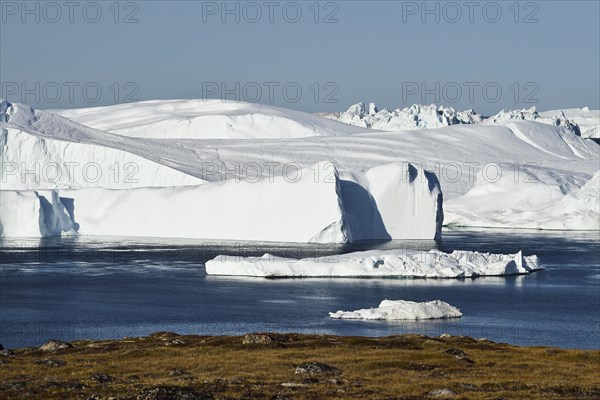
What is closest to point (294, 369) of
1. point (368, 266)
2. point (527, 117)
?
point (368, 266)

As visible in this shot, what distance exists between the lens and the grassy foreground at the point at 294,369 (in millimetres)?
23500

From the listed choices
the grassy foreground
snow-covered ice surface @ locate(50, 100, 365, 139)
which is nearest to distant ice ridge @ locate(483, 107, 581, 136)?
snow-covered ice surface @ locate(50, 100, 365, 139)

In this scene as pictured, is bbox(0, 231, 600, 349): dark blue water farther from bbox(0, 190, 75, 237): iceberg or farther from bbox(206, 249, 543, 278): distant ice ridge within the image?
bbox(0, 190, 75, 237): iceberg

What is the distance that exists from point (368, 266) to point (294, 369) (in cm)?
3132

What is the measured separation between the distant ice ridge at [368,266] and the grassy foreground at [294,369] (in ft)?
74.8

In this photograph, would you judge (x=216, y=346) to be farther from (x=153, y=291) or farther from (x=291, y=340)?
(x=153, y=291)

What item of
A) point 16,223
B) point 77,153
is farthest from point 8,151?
point 16,223

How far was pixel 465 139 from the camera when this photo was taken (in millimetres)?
141250

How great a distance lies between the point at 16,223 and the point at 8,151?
1566cm

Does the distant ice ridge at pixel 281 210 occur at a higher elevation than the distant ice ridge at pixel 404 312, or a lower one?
higher

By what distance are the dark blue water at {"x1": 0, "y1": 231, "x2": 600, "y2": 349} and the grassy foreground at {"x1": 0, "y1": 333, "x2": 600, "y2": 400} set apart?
22.6 ft

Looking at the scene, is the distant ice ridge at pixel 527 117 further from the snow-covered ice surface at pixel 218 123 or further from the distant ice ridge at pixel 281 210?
the distant ice ridge at pixel 281 210

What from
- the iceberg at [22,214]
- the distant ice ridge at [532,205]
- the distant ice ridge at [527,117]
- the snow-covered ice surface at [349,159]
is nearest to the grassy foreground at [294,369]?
the snow-covered ice surface at [349,159]

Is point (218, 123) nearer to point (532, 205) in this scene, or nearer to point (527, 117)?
point (532, 205)
